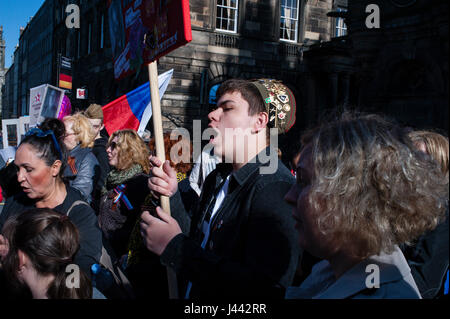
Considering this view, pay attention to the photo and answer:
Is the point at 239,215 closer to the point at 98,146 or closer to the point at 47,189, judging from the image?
the point at 47,189

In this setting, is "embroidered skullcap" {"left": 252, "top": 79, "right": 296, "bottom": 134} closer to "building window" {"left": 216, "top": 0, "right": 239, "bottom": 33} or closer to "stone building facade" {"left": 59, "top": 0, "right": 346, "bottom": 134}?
"stone building facade" {"left": 59, "top": 0, "right": 346, "bottom": 134}

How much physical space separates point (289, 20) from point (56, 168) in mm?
16872

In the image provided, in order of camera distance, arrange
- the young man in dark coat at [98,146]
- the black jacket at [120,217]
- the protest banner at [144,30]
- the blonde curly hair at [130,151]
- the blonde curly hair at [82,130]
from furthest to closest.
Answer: the young man in dark coat at [98,146], the blonde curly hair at [82,130], the blonde curly hair at [130,151], the black jacket at [120,217], the protest banner at [144,30]

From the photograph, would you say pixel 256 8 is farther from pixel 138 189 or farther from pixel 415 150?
pixel 415 150

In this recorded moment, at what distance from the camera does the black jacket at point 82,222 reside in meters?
2.06

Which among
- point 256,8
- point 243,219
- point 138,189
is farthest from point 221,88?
point 256,8

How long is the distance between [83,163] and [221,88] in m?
2.54

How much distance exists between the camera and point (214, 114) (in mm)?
2045

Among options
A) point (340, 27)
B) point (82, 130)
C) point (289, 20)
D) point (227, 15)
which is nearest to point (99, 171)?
point (82, 130)

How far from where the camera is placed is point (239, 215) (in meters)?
1.66

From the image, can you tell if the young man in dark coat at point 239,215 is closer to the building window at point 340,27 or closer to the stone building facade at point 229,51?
the stone building facade at point 229,51
